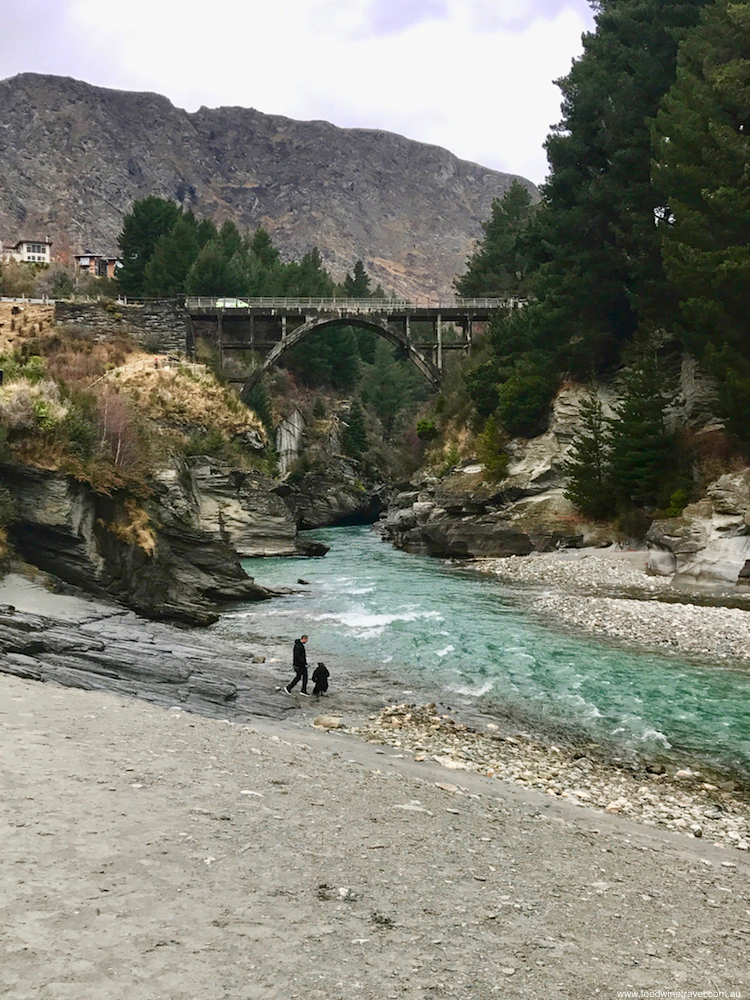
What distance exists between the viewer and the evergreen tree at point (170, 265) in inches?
2606

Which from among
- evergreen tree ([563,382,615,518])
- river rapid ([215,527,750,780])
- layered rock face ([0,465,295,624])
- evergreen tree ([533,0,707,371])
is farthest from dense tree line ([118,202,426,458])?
river rapid ([215,527,750,780])

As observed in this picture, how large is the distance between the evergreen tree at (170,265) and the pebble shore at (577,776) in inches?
2303

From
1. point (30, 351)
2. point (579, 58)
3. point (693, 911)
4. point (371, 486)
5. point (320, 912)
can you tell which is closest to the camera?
point (320, 912)

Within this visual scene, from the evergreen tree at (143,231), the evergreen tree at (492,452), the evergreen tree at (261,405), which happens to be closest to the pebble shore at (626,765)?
the evergreen tree at (492,452)

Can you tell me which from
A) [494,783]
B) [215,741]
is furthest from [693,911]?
[215,741]

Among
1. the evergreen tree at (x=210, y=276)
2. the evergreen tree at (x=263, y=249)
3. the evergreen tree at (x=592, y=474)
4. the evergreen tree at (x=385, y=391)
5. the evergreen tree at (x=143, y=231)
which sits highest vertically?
the evergreen tree at (x=263, y=249)

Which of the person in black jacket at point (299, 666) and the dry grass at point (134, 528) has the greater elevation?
the dry grass at point (134, 528)

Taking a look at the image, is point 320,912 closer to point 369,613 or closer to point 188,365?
point 369,613

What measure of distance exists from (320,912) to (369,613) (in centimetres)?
1918

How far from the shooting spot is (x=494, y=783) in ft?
35.6

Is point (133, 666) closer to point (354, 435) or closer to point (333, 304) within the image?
point (333, 304)

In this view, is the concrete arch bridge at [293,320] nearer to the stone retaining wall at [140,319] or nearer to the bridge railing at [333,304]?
the bridge railing at [333,304]

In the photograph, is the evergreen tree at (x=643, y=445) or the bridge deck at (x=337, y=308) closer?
the evergreen tree at (x=643, y=445)

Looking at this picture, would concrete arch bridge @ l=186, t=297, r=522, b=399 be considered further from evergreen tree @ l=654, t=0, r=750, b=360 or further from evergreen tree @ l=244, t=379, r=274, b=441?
evergreen tree @ l=654, t=0, r=750, b=360
